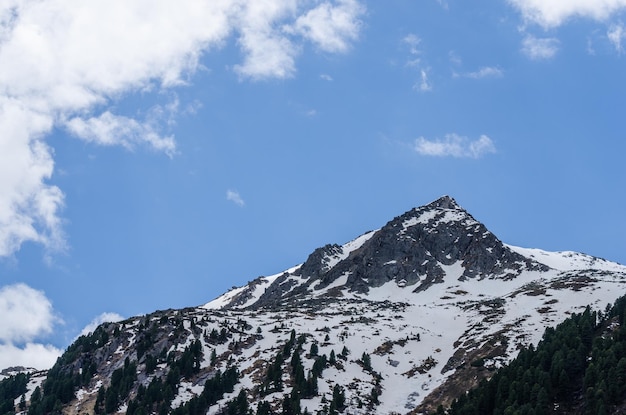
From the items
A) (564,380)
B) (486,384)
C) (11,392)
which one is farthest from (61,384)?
(564,380)

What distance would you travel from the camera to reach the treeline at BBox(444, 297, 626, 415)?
388 ft

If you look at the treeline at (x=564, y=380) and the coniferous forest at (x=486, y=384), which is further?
the coniferous forest at (x=486, y=384)

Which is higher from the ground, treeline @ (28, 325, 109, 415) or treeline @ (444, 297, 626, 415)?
treeline @ (28, 325, 109, 415)

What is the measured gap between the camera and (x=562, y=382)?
12800 centimetres

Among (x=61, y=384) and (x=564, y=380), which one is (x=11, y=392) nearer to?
(x=61, y=384)

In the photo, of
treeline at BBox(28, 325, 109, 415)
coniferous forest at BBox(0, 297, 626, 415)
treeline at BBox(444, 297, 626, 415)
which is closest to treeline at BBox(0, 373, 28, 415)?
coniferous forest at BBox(0, 297, 626, 415)

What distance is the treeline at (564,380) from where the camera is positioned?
118213mm

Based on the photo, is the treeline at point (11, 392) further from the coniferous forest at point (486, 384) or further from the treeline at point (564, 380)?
the treeline at point (564, 380)

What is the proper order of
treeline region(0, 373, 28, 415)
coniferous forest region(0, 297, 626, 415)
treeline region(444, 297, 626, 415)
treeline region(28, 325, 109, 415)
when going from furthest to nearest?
treeline region(0, 373, 28, 415), treeline region(28, 325, 109, 415), coniferous forest region(0, 297, 626, 415), treeline region(444, 297, 626, 415)

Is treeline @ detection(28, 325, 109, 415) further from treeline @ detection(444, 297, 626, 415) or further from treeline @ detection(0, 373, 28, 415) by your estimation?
treeline @ detection(444, 297, 626, 415)

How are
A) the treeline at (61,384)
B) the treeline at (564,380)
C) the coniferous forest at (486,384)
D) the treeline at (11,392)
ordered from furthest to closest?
the treeline at (11,392) → the treeline at (61,384) → the coniferous forest at (486,384) → the treeline at (564,380)

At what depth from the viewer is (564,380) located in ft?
420

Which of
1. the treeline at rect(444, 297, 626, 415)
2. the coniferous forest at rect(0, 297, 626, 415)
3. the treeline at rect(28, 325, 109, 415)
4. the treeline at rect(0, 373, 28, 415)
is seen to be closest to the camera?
the treeline at rect(444, 297, 626, 415)

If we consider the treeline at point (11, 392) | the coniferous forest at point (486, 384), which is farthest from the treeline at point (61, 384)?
the treeline at point (11, 392)
